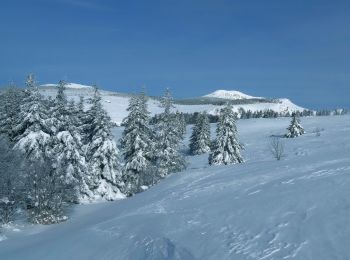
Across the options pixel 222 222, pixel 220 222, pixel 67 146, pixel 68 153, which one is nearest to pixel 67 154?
pixel 68 153

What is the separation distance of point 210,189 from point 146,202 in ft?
16.9

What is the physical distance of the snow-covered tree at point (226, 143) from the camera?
6016 centimetres

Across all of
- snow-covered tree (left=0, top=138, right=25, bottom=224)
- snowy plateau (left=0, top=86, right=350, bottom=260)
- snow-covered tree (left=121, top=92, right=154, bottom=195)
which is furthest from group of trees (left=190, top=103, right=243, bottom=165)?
snow-covered tree (left=0, top=138, right=25, bottom=224)

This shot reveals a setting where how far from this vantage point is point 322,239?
56.2 feet

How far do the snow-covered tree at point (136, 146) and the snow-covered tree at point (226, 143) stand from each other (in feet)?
42.2

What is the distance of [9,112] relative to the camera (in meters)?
48.6

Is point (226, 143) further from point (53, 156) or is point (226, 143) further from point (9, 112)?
point (9, 112)

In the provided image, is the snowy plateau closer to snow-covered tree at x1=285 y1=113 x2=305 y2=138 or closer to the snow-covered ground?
the snow-covered ground

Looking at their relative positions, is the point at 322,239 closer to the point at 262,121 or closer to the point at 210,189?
the point at 210,189

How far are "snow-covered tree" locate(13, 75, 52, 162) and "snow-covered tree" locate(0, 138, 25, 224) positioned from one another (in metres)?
1.73

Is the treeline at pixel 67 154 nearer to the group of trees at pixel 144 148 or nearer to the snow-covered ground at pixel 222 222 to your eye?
the group of trees at pixel 144 148

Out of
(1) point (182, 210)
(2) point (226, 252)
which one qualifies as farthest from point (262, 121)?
(2) point (226, 252)

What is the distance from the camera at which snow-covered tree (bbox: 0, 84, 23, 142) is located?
4788cm

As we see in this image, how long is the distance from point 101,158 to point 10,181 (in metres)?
9.90
